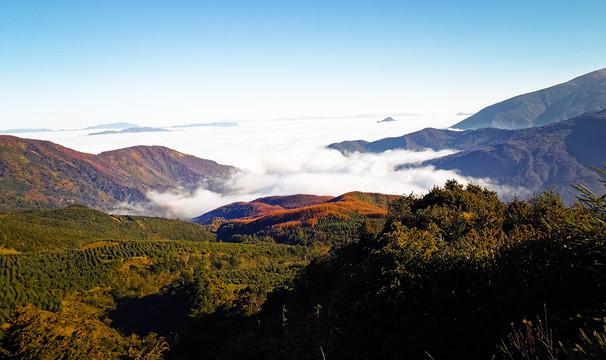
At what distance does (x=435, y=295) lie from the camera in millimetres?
14828

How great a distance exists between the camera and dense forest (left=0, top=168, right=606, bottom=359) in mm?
10859

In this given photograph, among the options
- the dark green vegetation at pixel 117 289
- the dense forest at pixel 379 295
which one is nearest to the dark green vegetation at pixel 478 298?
the dense forest at pixel 379 295

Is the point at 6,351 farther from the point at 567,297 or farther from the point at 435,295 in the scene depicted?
the point at 567,297

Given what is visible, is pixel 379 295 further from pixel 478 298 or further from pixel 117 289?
pixel 117 289

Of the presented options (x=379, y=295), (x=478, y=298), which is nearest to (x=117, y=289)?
(x=379, y=295)

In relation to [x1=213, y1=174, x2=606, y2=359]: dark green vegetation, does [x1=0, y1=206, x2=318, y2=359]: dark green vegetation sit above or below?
below

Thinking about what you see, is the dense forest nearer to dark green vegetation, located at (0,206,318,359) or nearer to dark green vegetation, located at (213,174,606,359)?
dark green vegetation, located at (213,174,606,359)

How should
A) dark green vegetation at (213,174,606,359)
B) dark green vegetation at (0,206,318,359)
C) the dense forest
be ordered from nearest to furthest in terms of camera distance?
dark green vegetation at (213,174,606,359) → the dense forest → dark green vegetation at (0,206,318,359)

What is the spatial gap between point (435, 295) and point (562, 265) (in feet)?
16.8

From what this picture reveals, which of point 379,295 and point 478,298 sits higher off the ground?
point 478,298

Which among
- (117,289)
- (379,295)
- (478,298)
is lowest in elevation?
(117,289)

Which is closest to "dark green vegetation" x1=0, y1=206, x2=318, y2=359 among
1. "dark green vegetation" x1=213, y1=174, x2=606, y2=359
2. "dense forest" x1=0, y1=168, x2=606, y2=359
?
"dense forest" x1=0, y1=168, x2=606, y2=359

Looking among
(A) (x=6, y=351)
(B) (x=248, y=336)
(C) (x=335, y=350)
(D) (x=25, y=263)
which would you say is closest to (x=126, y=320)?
(D) (x=25, y=263)

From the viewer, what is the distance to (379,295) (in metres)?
16.4
